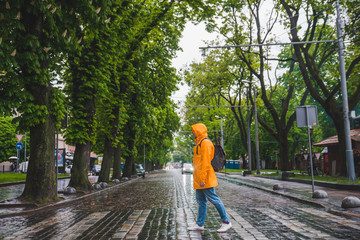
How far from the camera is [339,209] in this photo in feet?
28.2

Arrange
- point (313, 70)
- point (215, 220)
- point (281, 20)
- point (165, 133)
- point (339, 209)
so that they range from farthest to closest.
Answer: point (165, 133) → point (281, 20) → point (313, 70) → point (339, 209) → point (215, 220)

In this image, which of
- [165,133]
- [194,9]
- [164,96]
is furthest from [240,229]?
[165,133]

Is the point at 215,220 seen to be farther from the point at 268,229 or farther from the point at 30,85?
the point at 30,85

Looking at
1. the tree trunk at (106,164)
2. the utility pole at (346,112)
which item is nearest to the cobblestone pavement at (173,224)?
the utility pole at (346,112)

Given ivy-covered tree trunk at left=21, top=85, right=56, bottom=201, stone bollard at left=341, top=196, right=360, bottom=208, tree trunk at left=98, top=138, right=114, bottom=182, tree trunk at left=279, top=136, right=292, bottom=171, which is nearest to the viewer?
stone bollard at left=341, top=196, right=360, bottom=208

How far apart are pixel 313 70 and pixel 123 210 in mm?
15615

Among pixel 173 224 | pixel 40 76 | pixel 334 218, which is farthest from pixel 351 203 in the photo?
pixel 40 76

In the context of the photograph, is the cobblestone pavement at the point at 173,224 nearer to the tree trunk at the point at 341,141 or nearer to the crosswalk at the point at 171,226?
the crosswalk at the point at 171,226

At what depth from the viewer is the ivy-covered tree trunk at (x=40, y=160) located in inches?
423

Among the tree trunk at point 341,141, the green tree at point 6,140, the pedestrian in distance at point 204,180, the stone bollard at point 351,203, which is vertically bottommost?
the stone bollard at point 351,203

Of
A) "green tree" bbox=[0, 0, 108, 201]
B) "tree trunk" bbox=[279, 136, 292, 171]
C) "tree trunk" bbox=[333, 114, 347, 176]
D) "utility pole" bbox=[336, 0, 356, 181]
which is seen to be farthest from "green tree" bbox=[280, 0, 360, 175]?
"green tree" bbox=[0, 0, 108, 201]

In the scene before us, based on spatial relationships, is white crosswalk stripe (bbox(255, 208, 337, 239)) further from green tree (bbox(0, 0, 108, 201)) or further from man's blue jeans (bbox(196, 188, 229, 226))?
green tree (bbox(0, 0, 108, 201))

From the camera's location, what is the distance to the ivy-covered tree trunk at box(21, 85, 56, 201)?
35.2ft

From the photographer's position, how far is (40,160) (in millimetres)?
10836
